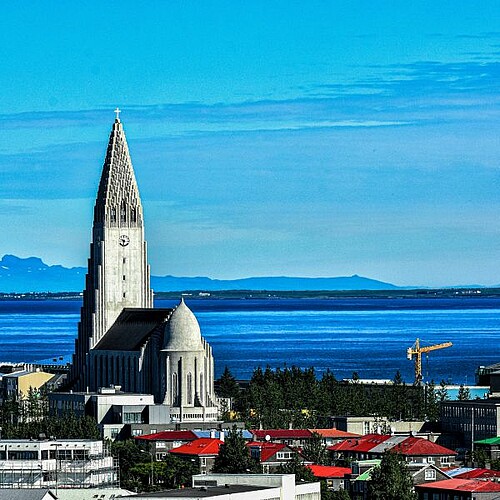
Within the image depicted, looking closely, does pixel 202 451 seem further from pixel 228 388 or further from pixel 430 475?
pixel 228 388

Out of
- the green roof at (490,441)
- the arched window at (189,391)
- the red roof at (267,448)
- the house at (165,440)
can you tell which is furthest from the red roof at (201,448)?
the arched window at (189,391)

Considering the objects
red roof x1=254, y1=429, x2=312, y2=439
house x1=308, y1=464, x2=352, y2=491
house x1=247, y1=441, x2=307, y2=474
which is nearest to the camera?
house x1=308, y1=464, x2=352, y2=491

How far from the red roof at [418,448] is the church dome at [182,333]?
1829 inches

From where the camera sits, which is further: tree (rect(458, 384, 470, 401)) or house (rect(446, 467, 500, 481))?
tree (rect(458, 384, 470, 401))

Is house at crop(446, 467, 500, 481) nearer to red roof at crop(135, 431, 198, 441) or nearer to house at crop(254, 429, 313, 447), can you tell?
house at crop(254, 429, 313, 447)

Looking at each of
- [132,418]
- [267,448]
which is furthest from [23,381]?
[267,448]

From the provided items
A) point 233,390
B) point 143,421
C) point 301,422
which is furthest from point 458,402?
point 233,390

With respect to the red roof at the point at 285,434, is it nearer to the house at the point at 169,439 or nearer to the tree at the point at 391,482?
the house at the point at 169,439

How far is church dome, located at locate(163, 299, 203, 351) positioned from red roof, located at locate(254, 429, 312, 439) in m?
Result: 29.3

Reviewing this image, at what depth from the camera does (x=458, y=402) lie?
133750 millimetres

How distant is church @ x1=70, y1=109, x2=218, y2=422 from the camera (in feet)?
509

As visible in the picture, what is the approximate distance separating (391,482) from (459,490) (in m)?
3.12

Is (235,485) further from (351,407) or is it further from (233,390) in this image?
(233,390)

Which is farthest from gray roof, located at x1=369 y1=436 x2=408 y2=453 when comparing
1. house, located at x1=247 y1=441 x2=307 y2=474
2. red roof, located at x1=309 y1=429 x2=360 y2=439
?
red roof, located at x1=309 y1=429 x2=360 y2=439
